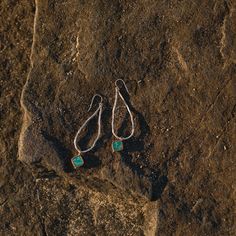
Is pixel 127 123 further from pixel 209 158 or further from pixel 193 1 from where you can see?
pixel 193 1

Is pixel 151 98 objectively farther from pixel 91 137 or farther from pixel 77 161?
pixel 77 161

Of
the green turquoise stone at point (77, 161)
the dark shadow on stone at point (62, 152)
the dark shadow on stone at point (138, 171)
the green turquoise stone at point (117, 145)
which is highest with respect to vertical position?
the dark shadow on stone at point (62, 152)

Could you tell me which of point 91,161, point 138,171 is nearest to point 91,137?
point 91,161

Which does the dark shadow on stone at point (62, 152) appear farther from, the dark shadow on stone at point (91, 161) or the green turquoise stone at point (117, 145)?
the green turquoise stone at point (117, 145)

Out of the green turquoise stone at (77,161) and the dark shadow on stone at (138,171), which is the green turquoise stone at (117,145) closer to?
the dark shadow on stone at (138,171)

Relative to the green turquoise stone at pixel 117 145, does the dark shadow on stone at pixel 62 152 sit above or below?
above

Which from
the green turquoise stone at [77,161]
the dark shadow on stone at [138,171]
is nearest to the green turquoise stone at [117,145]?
the dark shadow on stone at [138,171]

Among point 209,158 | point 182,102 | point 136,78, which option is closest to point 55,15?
point 136,78

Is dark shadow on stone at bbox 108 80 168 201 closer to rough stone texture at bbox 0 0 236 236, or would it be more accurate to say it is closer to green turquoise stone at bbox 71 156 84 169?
rough stone texture at bbox 0 0 236 236
